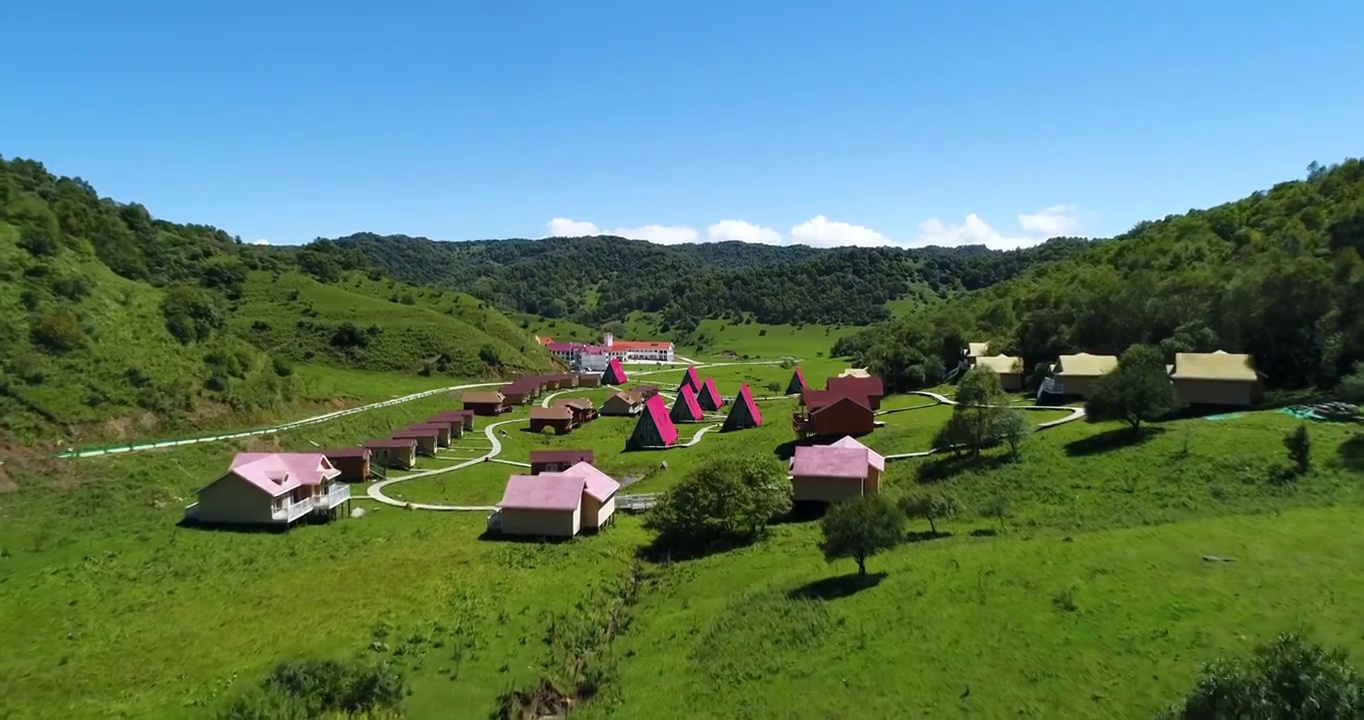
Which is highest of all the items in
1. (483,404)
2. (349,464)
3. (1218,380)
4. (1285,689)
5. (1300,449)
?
(1218,380)

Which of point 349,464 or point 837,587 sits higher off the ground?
point 349,464

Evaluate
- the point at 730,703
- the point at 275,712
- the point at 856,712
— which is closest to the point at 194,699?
the point at 275,712

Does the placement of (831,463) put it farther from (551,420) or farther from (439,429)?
(551,420)

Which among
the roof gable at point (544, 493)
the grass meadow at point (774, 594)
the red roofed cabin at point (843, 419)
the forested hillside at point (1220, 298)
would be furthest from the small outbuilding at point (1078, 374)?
the roof gable at point (544, 493)

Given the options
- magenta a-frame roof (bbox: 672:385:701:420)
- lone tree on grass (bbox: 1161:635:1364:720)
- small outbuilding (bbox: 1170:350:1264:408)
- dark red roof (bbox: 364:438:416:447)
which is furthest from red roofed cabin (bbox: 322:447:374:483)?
small outbuilding (bbox: 1170:350:1264:408)

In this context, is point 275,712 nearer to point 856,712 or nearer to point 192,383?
point 856,712

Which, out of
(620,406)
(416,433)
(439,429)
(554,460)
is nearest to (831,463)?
(554,460)
